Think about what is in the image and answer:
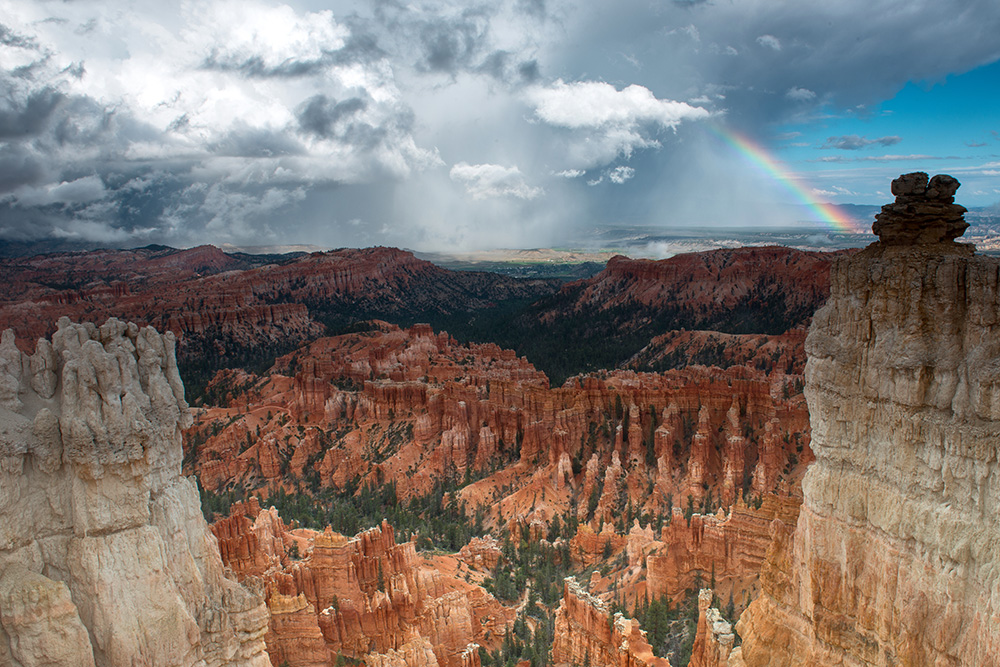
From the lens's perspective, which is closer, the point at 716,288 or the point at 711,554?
the point at 711,554

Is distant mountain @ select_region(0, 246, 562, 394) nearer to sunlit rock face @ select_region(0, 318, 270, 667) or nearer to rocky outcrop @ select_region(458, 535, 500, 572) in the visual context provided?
rocky outcrop @ select_region(458, 535, 500, 572)

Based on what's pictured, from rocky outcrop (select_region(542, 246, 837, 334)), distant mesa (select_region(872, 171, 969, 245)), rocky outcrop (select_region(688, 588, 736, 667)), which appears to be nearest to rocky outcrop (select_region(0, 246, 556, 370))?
rocky outcrop (select_region(542, 246, 837, 334))

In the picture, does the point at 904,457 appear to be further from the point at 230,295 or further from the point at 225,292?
the point at 225,292

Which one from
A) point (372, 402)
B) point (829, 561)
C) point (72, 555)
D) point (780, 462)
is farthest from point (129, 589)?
point (372, 402)

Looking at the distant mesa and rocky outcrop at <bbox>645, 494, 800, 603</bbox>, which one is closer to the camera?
the distant mesa

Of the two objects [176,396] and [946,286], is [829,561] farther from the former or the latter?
[176,396]

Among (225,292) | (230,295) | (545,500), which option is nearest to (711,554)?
(545,500)

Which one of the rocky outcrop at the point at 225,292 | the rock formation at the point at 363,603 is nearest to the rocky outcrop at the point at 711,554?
the rock formation at the point at 363,603
